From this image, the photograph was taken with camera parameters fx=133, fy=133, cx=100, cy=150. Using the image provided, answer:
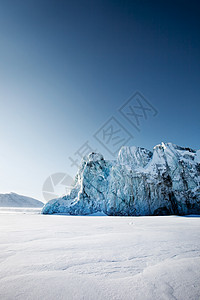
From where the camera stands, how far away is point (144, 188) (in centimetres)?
1764

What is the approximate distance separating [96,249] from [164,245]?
3.29 feet

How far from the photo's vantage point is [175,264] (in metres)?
1.30

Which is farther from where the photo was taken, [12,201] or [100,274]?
[12,201]

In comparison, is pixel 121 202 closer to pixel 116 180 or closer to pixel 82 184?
pixel 116 180

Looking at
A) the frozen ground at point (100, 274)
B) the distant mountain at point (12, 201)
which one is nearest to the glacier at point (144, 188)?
the frozen ground at point (100, 274)

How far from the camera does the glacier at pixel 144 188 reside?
16844 millimetres

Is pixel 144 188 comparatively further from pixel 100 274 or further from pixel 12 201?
pixel 12 201

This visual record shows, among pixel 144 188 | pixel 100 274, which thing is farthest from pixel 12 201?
pixel 100 274

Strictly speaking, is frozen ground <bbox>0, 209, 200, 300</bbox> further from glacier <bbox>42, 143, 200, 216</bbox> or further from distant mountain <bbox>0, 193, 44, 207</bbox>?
distant mountain <bbox>0, 193, 44, 207</bbox>

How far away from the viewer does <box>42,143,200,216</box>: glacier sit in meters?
16.8

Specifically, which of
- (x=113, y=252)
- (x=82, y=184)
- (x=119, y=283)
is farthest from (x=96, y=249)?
(x=82, y=184)

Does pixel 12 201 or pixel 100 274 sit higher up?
pixel 100 274

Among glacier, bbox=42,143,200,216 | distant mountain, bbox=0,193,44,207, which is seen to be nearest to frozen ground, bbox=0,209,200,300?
glacier, bbox=42,143,200,216

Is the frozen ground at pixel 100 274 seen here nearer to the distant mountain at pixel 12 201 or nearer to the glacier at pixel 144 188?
the glacier at pixel 144 188
